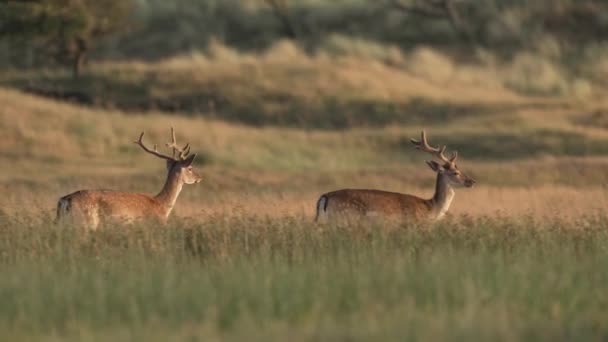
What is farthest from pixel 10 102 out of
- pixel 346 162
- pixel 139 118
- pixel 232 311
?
pixel 232 311

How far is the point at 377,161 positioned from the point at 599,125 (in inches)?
252

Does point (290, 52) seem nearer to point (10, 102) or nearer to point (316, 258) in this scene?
point (10, 102)

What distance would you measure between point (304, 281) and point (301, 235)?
284cm

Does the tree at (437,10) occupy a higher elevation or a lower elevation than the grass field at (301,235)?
higher

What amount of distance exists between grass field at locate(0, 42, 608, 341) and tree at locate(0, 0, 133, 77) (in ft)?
12.0

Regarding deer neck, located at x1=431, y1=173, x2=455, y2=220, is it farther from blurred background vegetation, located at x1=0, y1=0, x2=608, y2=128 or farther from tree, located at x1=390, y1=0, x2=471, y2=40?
tree, located at x1=390, y1=0, x2=471, y2=40

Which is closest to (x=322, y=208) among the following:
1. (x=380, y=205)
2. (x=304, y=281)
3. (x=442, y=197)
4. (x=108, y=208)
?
(x=380, y=205)

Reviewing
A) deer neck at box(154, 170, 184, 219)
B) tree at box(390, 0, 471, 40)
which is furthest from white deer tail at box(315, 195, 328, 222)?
tree at box(390, 0, 471, 40)

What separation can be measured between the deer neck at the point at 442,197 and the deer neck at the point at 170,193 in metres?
2.83

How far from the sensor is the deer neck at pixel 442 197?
53.4ft

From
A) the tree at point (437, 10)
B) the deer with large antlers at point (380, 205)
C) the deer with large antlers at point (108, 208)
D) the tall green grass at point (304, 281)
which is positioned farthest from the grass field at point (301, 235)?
the tree at point (437, 10)

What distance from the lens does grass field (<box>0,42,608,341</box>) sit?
9.50m

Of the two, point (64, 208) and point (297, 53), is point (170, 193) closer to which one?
point (64, 208)

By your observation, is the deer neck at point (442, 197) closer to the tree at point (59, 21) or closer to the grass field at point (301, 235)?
the grass field at point (301, 235)
